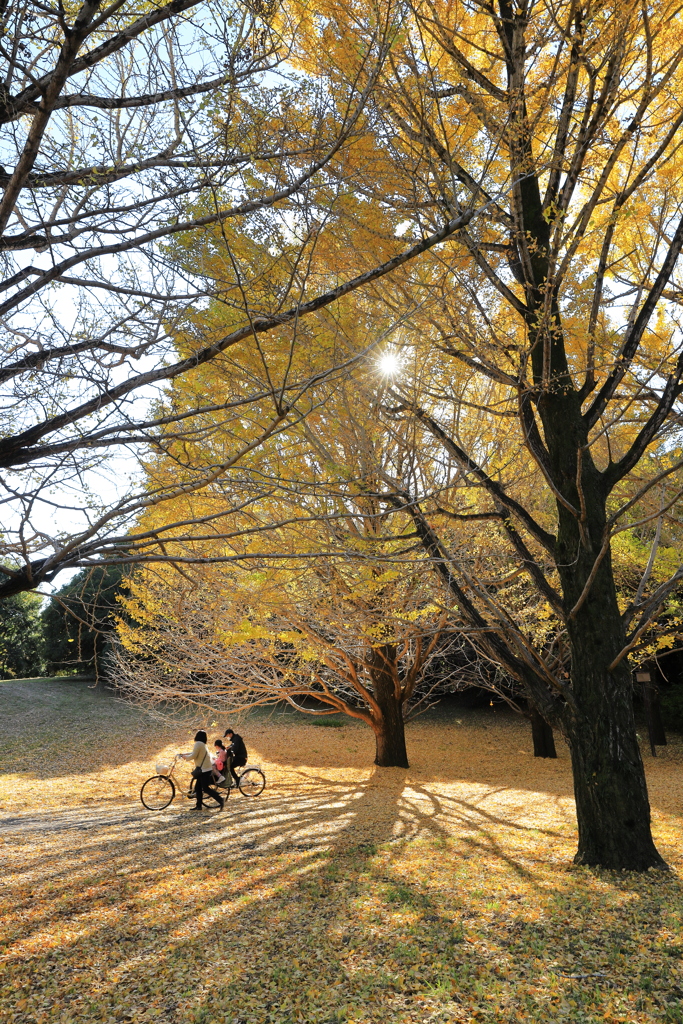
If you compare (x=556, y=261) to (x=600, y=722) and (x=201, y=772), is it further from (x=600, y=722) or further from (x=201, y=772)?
(x=201, y=772)

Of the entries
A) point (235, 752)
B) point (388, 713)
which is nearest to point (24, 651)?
point (388, 713)

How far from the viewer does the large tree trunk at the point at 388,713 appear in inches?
487

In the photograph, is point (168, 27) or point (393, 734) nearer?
point (168, 27)

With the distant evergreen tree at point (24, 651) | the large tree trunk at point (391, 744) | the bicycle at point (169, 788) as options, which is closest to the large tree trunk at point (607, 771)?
the bicycle at point (169, 788)

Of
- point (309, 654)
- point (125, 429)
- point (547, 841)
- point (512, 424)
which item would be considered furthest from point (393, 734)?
point (125, 429)

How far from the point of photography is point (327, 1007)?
136 inches

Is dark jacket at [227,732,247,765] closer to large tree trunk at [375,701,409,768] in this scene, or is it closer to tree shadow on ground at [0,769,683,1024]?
tree shadow on ground at [0,769,683,1024]

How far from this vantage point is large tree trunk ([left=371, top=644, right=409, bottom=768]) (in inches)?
487

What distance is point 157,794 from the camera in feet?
38.7

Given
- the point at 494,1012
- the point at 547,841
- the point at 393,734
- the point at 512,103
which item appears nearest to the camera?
the point at 494,1012

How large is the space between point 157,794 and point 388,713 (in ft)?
Result: 14.4

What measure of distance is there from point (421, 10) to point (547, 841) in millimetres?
7528

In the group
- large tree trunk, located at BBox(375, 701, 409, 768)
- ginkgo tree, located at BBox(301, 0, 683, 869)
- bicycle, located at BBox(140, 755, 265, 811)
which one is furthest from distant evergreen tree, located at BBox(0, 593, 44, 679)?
ginkgo tree, located at BBox(301, 0, 683, 869)

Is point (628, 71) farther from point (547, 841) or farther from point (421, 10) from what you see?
point (547, 841)
